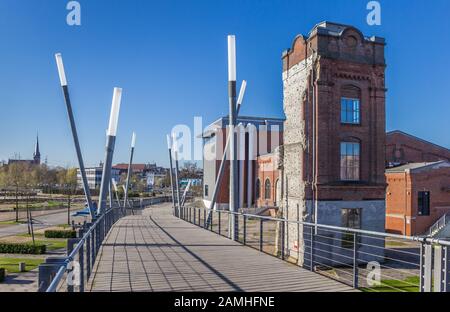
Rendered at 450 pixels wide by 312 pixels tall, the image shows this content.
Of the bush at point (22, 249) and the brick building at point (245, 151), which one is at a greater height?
the brick building at point (245, 151)

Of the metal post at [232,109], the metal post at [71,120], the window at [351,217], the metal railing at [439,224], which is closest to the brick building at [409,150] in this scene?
the metal railing at [439,224]

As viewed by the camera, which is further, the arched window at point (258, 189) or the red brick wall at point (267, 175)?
the arched window at point (258, 189)

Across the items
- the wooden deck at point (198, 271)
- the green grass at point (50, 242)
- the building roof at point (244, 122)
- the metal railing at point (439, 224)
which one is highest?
the building roof at point (244, 122)


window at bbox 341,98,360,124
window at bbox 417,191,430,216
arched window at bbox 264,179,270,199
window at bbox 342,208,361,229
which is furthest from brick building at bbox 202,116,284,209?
window at bbox 342,208,361,229

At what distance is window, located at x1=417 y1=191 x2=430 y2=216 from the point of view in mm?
29719

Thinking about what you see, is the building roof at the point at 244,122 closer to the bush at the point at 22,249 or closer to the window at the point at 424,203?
the window at the point at 424,203

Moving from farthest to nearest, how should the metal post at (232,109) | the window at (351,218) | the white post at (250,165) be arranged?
the white post at (250,165), the window at (351,218), the metal post at (232,109)

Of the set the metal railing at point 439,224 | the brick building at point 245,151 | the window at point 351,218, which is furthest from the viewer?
the brick building at point 245,151

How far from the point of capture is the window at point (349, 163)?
68.9 feet

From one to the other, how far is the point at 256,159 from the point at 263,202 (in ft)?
17.2

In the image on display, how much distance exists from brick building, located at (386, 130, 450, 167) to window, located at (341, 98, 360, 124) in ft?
61.3

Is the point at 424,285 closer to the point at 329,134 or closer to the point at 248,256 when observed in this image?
the point at 248,256

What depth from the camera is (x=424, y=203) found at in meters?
29.9

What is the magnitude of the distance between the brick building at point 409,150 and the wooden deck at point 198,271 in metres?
32.2
